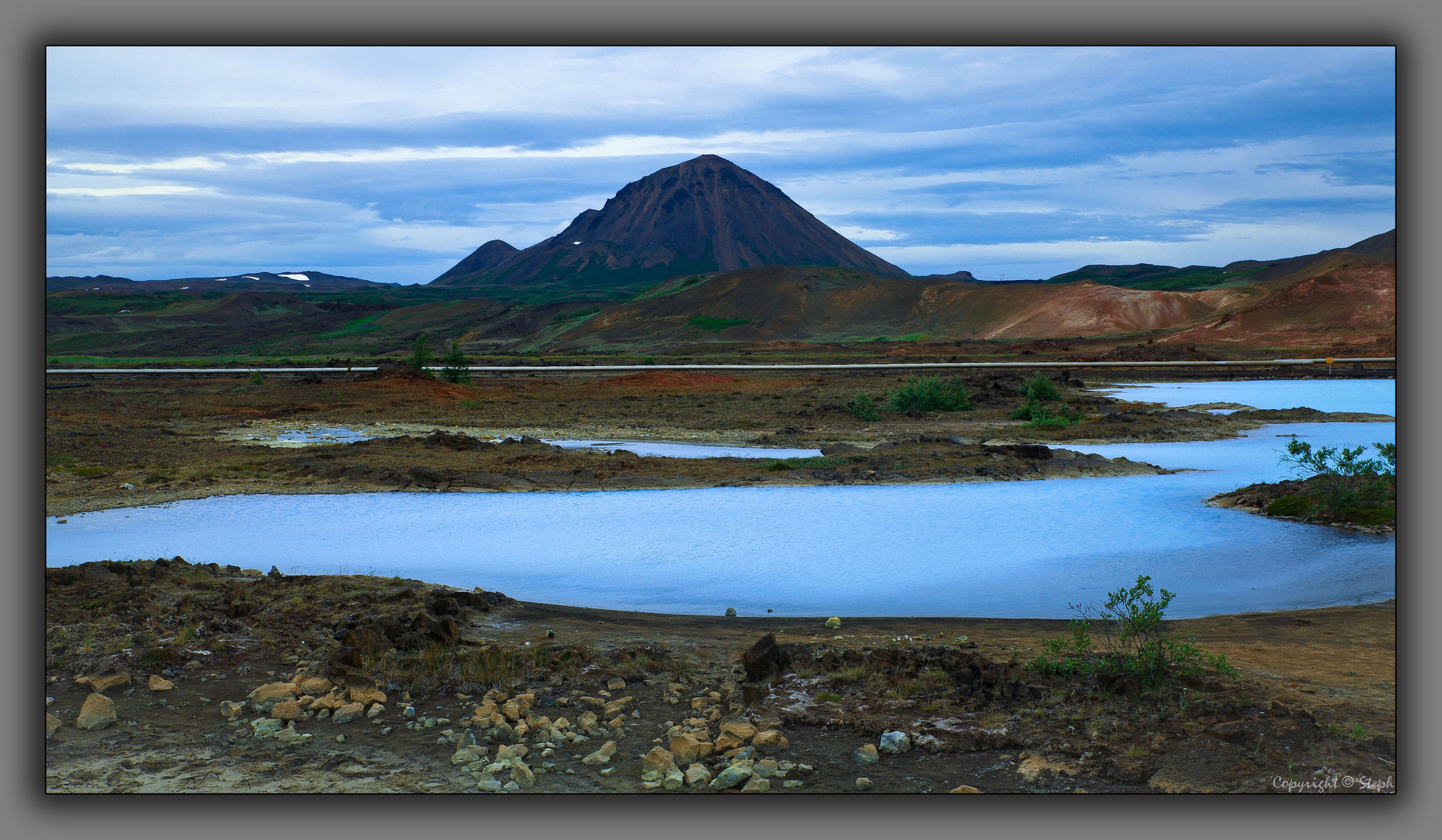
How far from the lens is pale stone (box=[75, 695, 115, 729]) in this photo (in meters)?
5.40

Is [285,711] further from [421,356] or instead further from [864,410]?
[421,356]

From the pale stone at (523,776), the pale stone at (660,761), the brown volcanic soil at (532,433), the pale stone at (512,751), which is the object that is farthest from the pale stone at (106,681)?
the brown volcanic soil at (532,433)

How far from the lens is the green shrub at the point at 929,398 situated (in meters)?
30.5

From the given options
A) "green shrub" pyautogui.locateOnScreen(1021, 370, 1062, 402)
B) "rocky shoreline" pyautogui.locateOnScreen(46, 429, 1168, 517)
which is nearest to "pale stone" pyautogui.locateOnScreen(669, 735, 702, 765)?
"rocky shoreline" pyautogui.locateOnScreen(46, 429, 1168, 517)

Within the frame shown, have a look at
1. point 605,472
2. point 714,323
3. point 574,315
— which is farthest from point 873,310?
point 605,472

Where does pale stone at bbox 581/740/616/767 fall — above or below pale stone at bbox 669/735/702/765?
below

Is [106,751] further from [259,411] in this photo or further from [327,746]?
[259,411]

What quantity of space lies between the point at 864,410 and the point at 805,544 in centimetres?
1664

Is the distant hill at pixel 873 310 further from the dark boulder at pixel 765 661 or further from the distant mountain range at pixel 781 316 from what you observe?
the dark boulder at pixel 765 661

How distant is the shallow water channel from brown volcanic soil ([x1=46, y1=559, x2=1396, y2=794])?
149 centimetres

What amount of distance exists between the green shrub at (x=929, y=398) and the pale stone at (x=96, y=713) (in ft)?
86.1

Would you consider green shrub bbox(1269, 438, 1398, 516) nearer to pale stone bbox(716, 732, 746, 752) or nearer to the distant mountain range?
pale stone bbox(716, 732, 746, 752)

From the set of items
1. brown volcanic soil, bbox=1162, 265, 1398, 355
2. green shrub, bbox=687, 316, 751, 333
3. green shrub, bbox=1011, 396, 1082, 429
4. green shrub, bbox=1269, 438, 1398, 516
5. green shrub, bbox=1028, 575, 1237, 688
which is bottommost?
green shrub, bbox=1028, 575, 1237, 688
